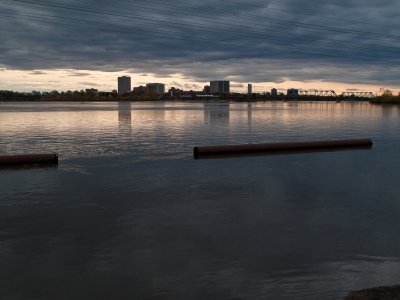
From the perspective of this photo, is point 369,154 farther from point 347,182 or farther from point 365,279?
point 365,279

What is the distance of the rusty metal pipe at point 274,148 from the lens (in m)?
36.2

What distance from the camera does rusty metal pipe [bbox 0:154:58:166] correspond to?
3002 centimetres

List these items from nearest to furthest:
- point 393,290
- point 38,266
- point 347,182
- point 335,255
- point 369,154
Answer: point 393,290 < point 38,266 < point 335,255 < point 347,182 < point 369,154

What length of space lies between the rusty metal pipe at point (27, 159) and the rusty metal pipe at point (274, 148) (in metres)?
12.3

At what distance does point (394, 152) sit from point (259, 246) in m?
32.2

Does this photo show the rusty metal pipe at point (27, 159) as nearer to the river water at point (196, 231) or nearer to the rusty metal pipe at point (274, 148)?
the river water at point (196, 231)

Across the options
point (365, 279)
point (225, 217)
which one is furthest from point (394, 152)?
point (365, 279)

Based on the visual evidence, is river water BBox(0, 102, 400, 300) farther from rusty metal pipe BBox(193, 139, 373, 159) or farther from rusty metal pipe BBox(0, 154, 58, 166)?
rusty metal pipe BBox(193, 139, 373, 159)

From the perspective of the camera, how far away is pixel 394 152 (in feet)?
133

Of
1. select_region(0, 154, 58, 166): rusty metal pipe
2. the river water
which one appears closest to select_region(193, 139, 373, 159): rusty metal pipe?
the river water

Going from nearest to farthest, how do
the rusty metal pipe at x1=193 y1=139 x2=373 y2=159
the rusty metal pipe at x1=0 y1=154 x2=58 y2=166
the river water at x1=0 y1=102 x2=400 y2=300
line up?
the river water at x1=0 y1=102 x2=400 y2=300, the rusty metal pipe at x1=0 y1=154 x2=58 y2=166, the rusty metal pipe at x1=193 y1=139 x2=373 y2=159

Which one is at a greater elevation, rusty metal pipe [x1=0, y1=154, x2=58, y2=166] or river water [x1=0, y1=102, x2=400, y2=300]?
rusty metal pipe [x1=0, y1=154, x2=58, y2=166]

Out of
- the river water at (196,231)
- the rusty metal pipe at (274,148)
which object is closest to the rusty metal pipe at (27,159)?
the river water at (196,231)

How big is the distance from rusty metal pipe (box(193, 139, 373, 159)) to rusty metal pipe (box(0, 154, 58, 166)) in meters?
12.3
